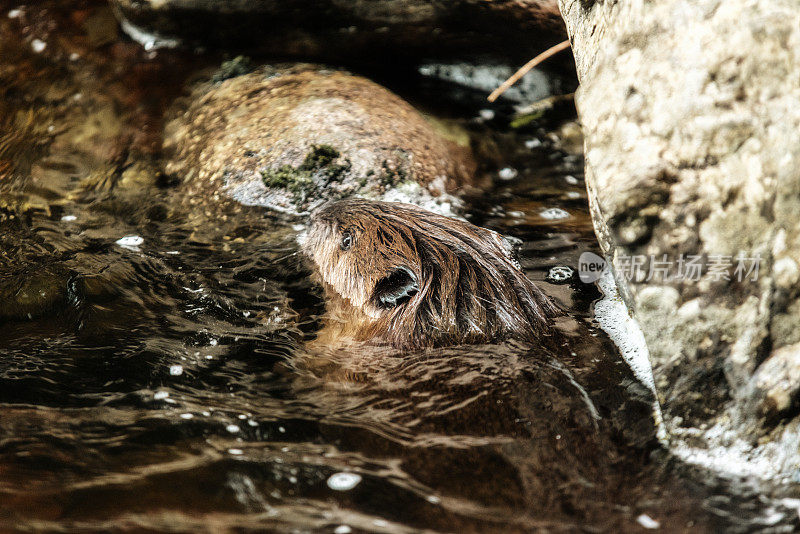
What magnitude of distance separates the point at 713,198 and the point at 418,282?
128cm

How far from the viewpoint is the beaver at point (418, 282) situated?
2.95 meters

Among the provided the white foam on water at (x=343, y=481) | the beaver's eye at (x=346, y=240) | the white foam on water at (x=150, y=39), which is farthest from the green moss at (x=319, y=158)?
the white foam on water at (x=343, y=481)

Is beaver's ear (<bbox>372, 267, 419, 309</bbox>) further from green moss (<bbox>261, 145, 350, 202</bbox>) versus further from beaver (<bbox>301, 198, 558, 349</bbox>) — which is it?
green moss (<bbox>261, 145, 350, 202</bbox>)

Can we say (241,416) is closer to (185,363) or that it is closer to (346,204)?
(185,363)

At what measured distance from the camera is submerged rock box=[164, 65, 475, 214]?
4.18m

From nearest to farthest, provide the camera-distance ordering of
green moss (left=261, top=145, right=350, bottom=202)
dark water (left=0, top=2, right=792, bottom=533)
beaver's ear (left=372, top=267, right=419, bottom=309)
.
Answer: dark water (left=0, top=2, right=792, bottom=533) < beaver's ear (left=372, top=267, right=419, bottom=309) < green moss (left=261, top=145, right=350, bottom=202)

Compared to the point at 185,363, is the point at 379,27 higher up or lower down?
higher up

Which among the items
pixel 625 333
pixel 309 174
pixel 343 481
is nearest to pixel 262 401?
pixel 343 481

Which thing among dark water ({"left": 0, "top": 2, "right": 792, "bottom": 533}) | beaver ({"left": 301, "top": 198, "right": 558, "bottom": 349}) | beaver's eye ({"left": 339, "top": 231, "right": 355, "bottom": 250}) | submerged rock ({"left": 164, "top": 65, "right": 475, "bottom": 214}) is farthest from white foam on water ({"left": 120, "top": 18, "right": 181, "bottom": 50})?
beaver's eye ({"left": 339, "top": 231, "right": 355, "bottom": 250})

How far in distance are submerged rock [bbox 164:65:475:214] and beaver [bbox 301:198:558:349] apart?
1.74 ft

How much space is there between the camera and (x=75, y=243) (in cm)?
387

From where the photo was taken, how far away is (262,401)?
2.64 meters

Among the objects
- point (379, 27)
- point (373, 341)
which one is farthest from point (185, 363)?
point (379, 27)

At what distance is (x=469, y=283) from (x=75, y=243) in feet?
7.32
